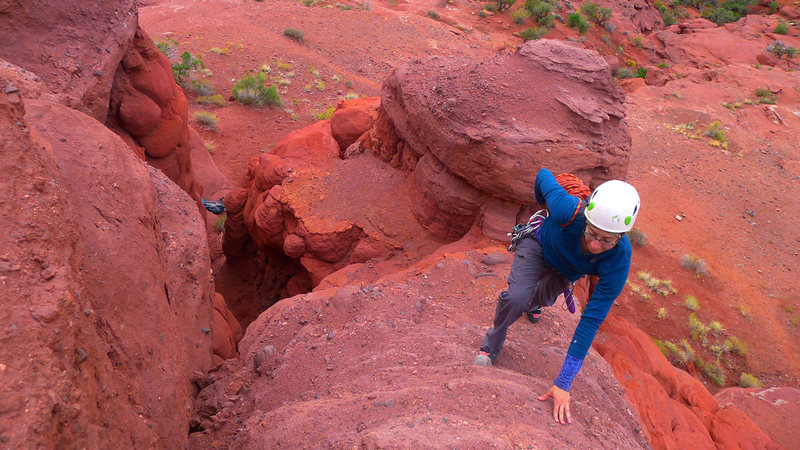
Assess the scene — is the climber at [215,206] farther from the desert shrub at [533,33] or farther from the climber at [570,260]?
the desert shrub at [533,33]

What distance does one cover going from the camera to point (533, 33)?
23.8m

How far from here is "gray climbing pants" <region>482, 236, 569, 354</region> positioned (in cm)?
333

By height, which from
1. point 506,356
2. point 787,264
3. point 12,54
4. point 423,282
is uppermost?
point 12,54

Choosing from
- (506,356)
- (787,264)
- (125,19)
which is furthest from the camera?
(787,264)

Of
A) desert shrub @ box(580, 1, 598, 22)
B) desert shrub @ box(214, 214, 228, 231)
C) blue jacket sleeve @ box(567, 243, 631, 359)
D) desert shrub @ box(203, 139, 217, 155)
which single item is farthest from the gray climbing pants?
desert shrub @ box(580, 1, 598, 22)

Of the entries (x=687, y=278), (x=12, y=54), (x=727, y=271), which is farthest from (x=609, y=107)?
(x=12, y=54)

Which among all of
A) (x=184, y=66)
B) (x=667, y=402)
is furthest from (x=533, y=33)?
(x=667, y=402)

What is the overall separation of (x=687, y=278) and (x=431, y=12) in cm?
1960

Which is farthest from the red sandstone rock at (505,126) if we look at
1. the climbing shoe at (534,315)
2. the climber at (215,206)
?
the climber at (215,206)

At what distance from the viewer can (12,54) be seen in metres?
5.16

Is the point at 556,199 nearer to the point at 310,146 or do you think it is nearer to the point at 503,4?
the point at 310,146

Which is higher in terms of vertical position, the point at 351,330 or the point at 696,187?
the point at 351,330

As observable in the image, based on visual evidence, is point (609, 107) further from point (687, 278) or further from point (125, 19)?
point (125, 19)

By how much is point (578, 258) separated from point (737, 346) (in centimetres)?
696
